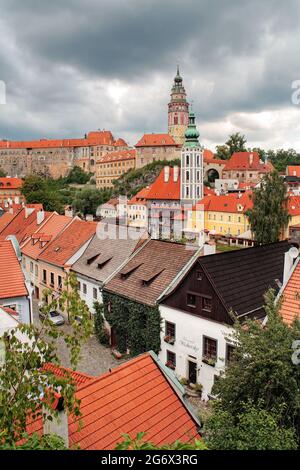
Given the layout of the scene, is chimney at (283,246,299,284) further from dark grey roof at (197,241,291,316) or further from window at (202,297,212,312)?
window at (202,297,212,312)

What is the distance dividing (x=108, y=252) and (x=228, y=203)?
151 ft

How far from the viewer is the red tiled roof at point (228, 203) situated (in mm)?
64875

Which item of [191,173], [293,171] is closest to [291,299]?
[191,173]

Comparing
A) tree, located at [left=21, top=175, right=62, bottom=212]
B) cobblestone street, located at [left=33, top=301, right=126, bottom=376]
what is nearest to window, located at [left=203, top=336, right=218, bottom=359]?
cobblestone street, located at [left=33, top=301, right=126, bottom=376]

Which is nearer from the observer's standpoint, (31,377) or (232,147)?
(31,377)

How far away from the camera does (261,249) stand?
66.1ft

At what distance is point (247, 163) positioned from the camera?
354 ft

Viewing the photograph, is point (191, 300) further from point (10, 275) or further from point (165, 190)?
point (165, 190)

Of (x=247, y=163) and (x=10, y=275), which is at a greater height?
(x=247, y=163)

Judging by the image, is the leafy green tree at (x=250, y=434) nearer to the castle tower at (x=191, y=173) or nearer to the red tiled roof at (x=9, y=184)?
the castle tower at (x=191, y=173)

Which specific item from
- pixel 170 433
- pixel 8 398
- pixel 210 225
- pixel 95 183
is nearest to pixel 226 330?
pixel 170 433

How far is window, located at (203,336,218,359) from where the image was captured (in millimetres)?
16547

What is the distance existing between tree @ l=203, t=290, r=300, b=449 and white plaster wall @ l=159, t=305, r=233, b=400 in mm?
6450
